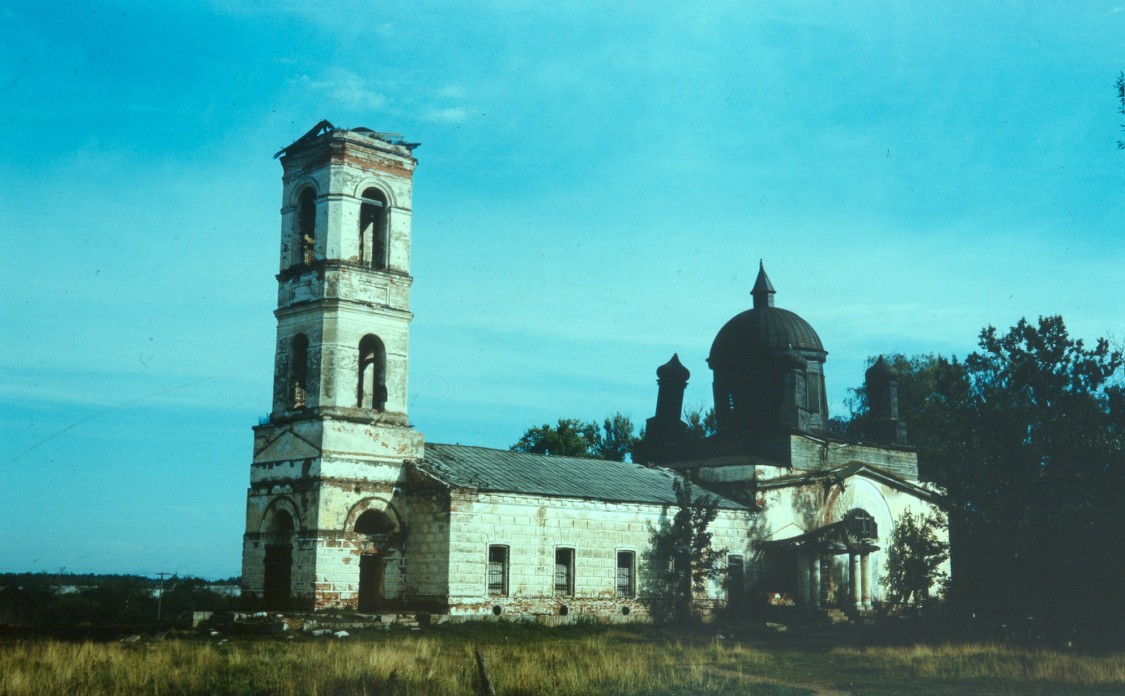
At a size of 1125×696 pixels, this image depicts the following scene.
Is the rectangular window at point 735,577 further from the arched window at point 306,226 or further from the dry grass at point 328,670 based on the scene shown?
the arched window at point 306,226

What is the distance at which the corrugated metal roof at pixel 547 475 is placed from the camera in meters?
31.0

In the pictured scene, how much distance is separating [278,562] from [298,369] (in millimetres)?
5071

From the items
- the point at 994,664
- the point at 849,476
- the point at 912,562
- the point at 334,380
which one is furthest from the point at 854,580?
the point at 334,380

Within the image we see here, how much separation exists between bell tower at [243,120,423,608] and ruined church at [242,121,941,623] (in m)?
0.04

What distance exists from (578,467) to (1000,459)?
12.4 metres

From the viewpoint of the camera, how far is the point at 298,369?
3109 centimetres

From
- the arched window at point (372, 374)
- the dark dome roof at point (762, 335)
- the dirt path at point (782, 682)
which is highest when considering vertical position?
the dark dome roof at point (762, 335)

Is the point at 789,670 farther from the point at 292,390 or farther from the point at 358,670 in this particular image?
the point at 292,390

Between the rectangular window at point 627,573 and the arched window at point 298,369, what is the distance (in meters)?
→ 10.1

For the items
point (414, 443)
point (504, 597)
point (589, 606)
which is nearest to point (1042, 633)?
point (589, 606)

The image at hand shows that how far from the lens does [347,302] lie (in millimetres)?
30172

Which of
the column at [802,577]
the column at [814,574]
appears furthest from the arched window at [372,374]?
the column at [814,574]

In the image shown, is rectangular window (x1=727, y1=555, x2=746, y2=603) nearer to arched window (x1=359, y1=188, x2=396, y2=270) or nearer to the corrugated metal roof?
the corrugated metal roof

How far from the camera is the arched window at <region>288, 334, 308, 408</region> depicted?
30719 mm
